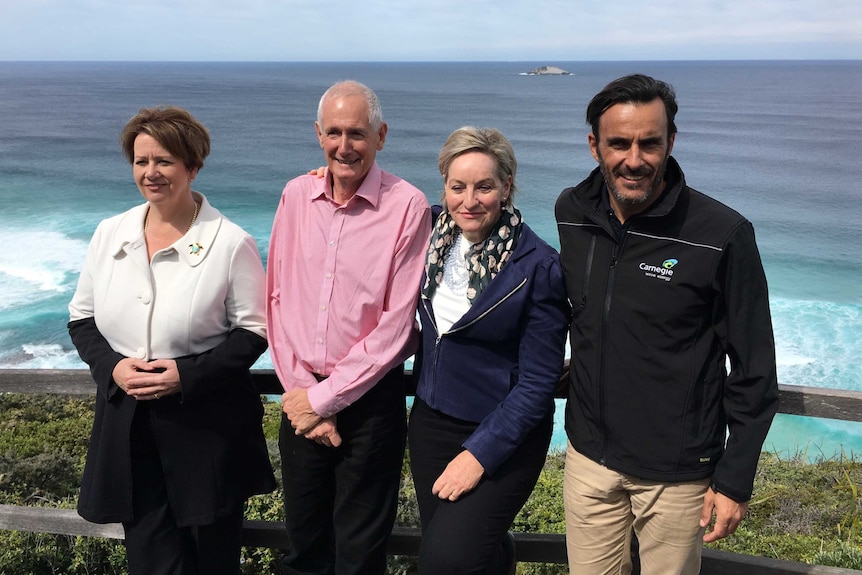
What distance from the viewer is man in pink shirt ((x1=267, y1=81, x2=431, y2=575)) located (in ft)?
9.50

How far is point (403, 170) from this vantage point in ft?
138

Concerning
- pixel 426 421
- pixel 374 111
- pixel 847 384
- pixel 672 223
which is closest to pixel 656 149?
pixel 672 223

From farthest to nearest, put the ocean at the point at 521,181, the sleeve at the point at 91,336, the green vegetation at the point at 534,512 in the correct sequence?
the ocean at the point at 521,181, the green vegetation at the point at 534,512, the sleeve at the point at 91,336

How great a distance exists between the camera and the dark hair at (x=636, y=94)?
2.53 metres

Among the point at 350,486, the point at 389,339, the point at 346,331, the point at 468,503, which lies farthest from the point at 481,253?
the point at 350,486

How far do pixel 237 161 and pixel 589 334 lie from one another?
46.8 meters

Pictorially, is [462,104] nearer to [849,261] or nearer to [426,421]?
[849,261]

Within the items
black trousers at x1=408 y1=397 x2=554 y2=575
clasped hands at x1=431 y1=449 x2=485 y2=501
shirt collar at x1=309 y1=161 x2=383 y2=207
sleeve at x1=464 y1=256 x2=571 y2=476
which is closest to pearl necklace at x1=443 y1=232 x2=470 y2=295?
sleeve at x1=464 y1=256 x2=571 y2=476

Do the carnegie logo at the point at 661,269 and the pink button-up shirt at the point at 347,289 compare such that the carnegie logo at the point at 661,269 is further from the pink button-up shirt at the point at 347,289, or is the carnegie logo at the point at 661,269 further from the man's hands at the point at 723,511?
the pink button-up shirt at the point at 347,289

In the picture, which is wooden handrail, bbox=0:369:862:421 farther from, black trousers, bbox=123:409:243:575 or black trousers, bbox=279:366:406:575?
black trousers, bbox=123:409:243:575

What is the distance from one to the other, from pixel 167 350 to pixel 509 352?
4.35 ft

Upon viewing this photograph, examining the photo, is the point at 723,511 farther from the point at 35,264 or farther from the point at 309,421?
the point at 35,264

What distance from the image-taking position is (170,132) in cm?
285

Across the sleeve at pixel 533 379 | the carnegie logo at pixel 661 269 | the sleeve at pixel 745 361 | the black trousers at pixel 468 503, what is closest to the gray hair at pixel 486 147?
the sleeve at pixel 533 379
